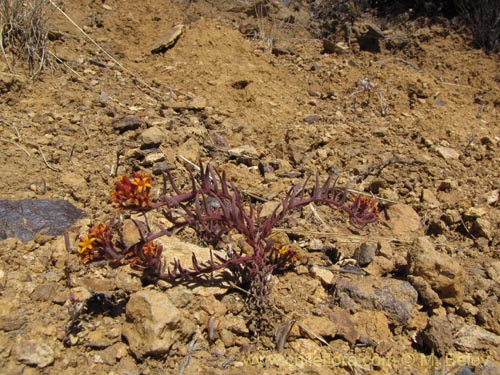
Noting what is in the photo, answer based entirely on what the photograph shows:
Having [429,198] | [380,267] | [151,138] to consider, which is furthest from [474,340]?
[151,138]

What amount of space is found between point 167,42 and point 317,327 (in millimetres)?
2973

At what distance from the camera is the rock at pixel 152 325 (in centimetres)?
162

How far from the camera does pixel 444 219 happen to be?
8.89 ft

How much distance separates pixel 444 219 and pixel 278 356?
151cm

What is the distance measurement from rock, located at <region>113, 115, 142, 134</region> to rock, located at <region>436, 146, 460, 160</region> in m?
2.08

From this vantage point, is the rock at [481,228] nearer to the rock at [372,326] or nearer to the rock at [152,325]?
the rock at [372,326]

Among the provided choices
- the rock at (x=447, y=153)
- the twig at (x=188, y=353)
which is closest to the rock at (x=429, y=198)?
the rock at (x=447, y=153)

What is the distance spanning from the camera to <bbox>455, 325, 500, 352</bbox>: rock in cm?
184

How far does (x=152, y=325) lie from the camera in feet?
5.34

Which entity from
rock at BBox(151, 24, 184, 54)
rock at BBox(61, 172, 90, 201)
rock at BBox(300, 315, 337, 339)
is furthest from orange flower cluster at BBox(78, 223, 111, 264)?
rock at BBox(151, 24, 184, 54)

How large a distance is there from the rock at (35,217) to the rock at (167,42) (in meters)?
2.08

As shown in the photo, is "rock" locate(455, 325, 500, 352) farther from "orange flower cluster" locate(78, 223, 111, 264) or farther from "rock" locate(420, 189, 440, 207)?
"orange flower cluster" locate(78, 223, 111, 264)

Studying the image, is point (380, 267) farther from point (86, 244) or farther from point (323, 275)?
point (86, 244)

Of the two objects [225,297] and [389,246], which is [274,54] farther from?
[225,297]
